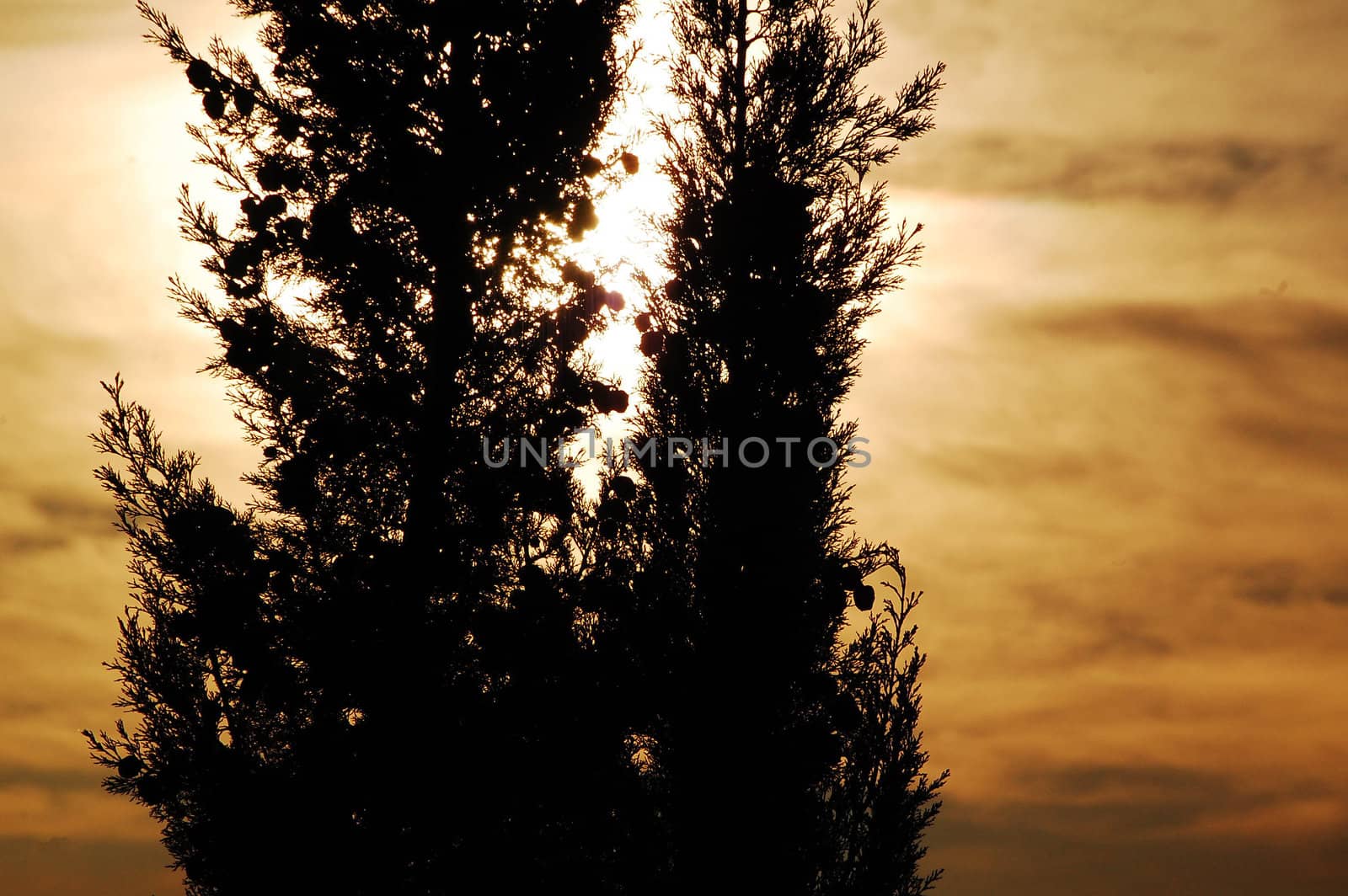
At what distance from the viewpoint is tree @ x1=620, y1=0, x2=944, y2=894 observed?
413 inches

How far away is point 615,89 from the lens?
10.3 metres

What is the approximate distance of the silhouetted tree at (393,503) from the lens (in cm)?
788

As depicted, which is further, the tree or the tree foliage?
the tree

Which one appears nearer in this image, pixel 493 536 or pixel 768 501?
pixel 493 536

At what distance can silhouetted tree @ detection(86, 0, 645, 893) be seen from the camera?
7.88m

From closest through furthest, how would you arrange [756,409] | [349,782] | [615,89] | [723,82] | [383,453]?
[349,782]
[383,453]
[615,89]
[756,409]
[723,82]

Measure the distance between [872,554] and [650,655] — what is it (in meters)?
2.60

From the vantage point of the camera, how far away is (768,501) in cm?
1134

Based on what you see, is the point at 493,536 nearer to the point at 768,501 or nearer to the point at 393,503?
the point at 393,503

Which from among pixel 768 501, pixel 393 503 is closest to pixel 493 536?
pixel 393 503

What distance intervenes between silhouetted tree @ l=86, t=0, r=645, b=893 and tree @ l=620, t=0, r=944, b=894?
1142 millimetres

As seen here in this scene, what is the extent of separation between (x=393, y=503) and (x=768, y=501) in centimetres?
401

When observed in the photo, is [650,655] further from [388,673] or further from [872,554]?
[388,673]

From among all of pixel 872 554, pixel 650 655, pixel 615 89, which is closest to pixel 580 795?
pixel 650 655
